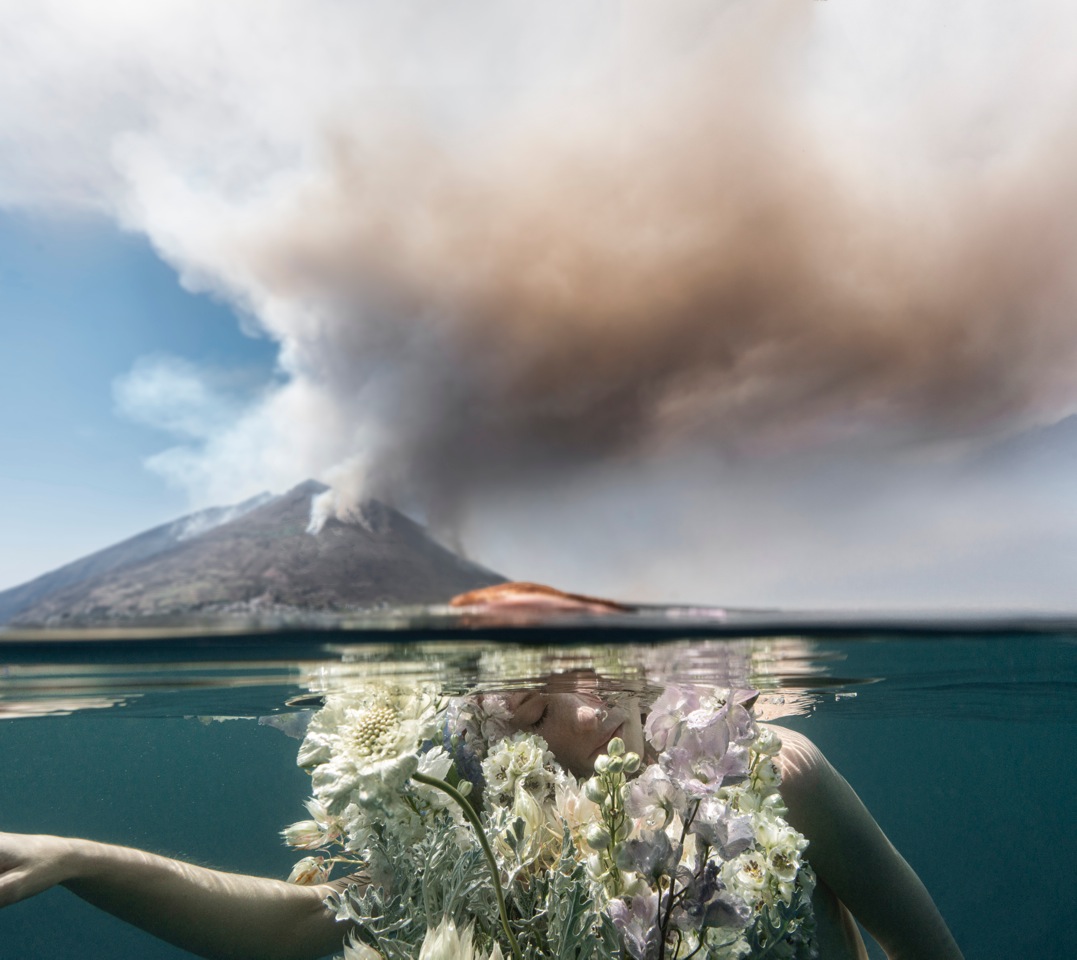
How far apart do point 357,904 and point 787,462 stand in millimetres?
2456

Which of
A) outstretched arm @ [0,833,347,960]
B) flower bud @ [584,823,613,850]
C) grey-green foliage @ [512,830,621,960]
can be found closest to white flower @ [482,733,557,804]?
grey-green foliage @ [512,830,621,960]

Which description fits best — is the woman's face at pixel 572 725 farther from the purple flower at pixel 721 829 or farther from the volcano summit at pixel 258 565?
the purple flower at pixel 721 829

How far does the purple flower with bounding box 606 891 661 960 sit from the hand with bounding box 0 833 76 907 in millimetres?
1445

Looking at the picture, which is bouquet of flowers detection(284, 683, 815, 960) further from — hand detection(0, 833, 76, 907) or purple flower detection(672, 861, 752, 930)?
hand detection(0, 833, 76, 907)

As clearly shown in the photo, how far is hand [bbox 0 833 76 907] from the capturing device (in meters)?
1.72

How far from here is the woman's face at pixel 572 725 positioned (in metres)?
2.32

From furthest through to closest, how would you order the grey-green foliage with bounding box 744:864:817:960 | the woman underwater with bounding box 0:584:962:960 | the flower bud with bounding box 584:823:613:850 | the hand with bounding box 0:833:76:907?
1. the woman underwater with bounding box 0:584:962:960
2. the hand with bounding box 0:833:76:907
3. the grey-green foliage with bounding box 744:864:817:960
4. the flower bud with bounding box 584:823:613:850

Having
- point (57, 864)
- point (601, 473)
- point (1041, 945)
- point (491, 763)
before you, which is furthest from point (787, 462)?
point (1041, 945)

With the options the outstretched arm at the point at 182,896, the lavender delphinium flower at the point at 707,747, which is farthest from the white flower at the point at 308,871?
the lavender delphinium flower at the point at 707,747

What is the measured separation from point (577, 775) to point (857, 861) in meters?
1.11

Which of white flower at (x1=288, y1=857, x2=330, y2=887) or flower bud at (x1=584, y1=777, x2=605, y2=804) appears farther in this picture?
white flower at (x1=288, y1=857, x2=330, y2=887)

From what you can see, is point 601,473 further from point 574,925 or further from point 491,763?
point 574,925

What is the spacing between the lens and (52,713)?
8562 mm

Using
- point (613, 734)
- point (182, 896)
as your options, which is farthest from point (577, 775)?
point (182, 896)
